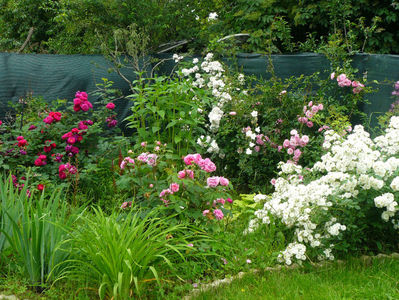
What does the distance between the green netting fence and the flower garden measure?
63 centimetres

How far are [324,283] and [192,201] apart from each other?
3.51 ft

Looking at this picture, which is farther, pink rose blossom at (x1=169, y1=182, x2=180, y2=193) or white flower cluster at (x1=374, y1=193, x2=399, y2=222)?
pink rose blossom at (x1=169, y1=182, x2=180, y2=193)

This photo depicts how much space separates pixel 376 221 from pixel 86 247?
6.85 ft

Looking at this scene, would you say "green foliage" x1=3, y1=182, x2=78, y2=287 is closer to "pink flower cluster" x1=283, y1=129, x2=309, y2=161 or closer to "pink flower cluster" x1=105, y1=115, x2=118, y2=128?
"pink flower cluster" x1=105, y1=115, x2=118, y2=128

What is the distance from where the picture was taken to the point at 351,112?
16.7 ft

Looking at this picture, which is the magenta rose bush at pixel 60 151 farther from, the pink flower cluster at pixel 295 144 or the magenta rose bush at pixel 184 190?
the pink flower cluster at pixel 295 144

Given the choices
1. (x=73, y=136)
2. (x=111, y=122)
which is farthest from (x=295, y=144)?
(x=73, y=136)

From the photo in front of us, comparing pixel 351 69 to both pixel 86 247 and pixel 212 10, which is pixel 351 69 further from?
pixel 212 10

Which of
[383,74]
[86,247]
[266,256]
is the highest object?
[383,74]

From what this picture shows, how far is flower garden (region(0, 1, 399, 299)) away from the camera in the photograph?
9.07 feet

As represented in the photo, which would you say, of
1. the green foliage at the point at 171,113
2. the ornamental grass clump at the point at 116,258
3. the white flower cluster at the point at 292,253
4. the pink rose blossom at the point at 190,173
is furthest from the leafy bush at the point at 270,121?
the ornamental grass clump at the point at 116,258

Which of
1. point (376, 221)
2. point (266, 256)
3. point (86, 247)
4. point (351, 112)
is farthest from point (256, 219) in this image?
point (351, 112)

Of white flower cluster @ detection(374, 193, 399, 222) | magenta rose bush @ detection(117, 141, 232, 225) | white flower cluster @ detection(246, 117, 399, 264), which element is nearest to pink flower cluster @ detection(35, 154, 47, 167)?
magenta rose bush @ detection(117, 141, 232, 225)

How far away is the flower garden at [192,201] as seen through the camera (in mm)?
2764
